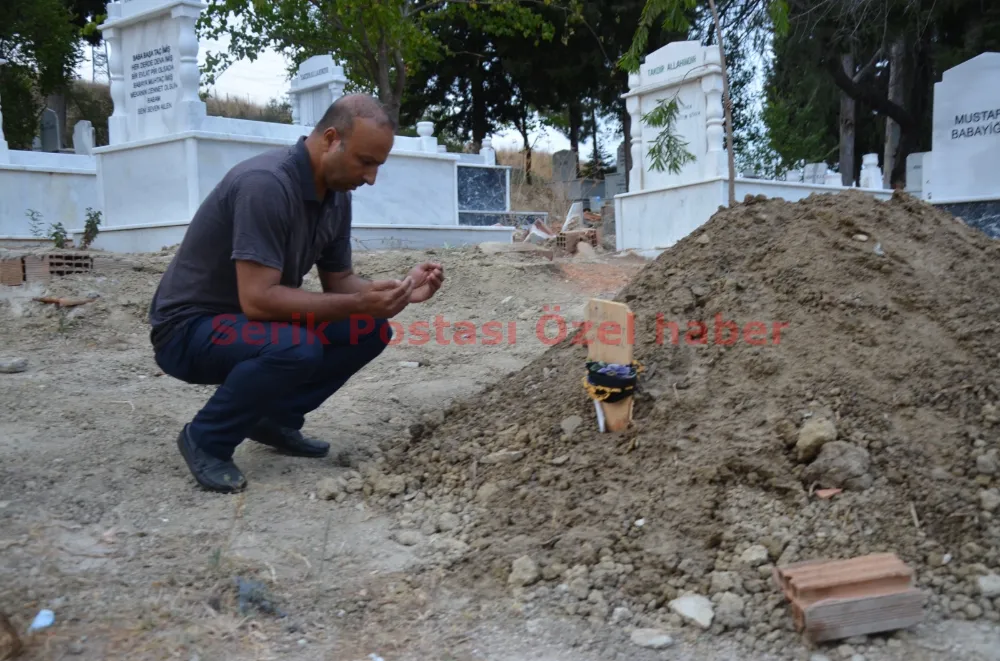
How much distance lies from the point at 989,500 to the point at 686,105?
29.6ft

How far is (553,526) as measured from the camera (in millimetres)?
2502

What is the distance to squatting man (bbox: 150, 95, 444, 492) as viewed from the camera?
106 inches

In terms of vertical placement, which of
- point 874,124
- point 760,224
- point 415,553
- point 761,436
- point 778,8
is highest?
point 874,124

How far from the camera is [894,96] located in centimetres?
1755

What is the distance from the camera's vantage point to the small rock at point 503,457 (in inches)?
115

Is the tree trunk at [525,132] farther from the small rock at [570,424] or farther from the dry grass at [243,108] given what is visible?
the small rock at [570,424]

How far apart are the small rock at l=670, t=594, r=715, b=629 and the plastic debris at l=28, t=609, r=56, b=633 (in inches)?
59.5

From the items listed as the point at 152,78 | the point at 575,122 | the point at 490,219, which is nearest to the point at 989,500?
the point at 152,78

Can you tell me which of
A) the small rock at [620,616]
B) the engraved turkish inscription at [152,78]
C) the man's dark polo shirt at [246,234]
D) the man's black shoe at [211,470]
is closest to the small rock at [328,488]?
the man's black shoe at [211,470]

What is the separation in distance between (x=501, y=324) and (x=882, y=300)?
3.40m

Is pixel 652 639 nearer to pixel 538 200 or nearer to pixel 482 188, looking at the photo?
pixel 482 188

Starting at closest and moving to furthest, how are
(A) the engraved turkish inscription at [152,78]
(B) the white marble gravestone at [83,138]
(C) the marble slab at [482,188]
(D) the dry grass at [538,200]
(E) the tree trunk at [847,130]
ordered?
1. (A) the engraved turkish inscription at [152,78]
2. (C) the marble slab at [482,188]
3. (B) the white marble gravestone at [83,138]
4. (D) the dry grass at [538,200]
5. (E) the tree trunk at [847,130]

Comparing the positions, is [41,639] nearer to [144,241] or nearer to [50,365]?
[50,365]

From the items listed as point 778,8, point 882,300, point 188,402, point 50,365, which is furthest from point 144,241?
point 882,300
